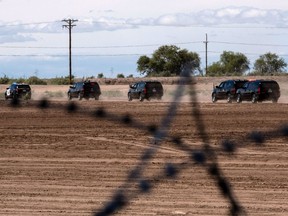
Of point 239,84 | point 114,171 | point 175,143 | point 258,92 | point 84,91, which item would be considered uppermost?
point 175,143

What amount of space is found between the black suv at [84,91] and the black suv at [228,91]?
31.5ft

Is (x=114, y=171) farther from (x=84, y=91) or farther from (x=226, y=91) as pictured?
(x=84, y=91)

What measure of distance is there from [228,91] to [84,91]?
1227 cm

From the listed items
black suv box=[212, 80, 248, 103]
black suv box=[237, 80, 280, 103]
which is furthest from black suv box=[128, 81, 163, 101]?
black suv box=[237, 80, 280, 103]

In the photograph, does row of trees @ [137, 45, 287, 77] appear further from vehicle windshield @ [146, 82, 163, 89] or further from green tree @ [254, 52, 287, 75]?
vehicle windshield @ [146, 82, 163, 89]

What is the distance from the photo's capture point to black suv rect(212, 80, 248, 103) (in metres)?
59.5

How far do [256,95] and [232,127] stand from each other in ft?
76.8

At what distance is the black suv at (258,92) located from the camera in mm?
56125

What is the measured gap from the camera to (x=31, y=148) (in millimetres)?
25062

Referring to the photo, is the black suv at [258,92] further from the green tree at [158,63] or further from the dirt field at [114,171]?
the green tree at [158,63]

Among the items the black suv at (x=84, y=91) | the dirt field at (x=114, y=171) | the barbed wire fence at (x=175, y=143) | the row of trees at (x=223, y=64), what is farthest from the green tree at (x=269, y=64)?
the barbed wire fence at (x=175, y=143)

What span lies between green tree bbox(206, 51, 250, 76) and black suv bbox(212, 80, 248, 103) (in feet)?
249

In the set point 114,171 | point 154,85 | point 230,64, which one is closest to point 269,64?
point 230,64

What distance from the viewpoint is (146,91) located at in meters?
66.4
